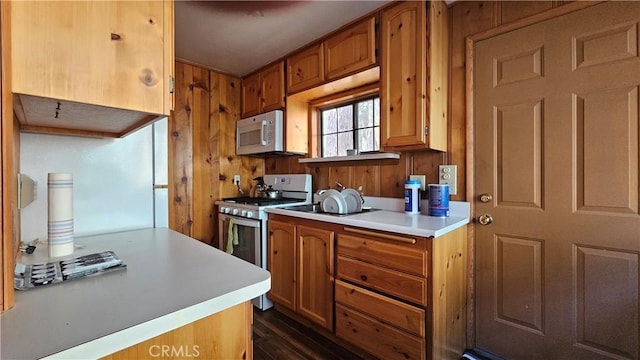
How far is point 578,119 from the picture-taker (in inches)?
58.2

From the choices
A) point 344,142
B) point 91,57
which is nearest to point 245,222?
point 344,142

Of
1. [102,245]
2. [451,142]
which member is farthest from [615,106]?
[102,245]

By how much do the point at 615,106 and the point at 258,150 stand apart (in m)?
2.58

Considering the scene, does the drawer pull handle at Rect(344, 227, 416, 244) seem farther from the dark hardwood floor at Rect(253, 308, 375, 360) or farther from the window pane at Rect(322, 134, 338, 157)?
the window pane at Rect(322, 134, 338, 157)

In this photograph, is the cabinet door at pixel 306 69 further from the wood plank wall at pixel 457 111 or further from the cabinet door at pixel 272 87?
the wood plank wall at pixel 457 111

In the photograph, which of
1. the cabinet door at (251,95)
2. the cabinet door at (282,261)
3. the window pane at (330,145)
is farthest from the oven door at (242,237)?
the cabinet door at (251,95)

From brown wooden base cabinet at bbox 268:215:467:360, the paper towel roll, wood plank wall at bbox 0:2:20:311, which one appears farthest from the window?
wood plank wall at bbox 0:2:20:311

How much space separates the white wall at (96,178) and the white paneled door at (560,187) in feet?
6.46

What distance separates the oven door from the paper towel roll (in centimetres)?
152

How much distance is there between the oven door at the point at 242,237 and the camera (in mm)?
2389

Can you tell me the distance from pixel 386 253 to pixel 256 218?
1237 millimetres

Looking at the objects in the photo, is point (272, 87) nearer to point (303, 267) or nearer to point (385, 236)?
point (303, 267)

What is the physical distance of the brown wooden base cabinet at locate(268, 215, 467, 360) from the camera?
144 cm

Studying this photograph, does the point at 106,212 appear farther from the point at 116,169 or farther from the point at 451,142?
the point at 451,142
